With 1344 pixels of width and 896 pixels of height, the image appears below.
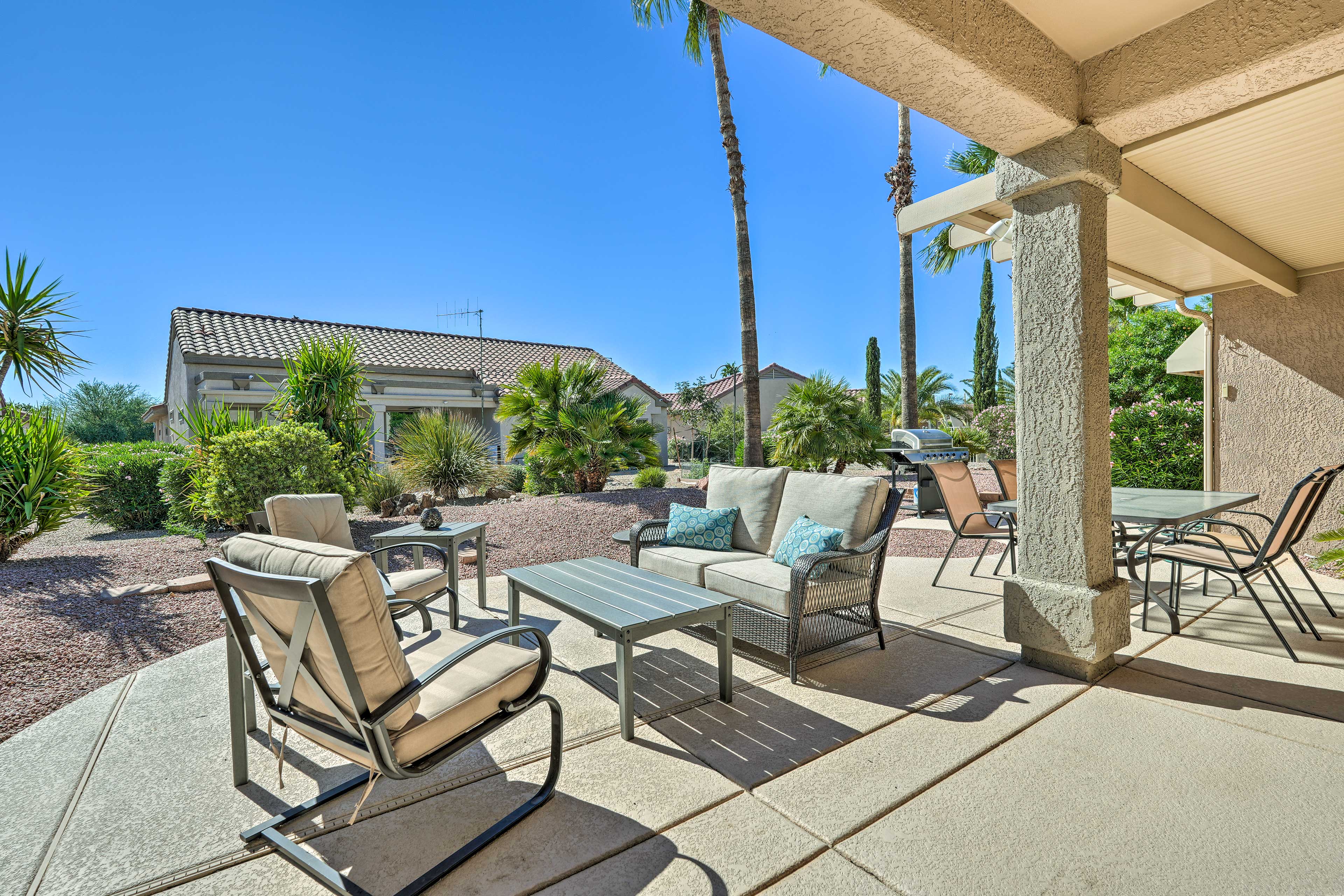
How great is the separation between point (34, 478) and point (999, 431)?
18586 mm

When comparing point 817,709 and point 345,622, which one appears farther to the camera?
point 817,709

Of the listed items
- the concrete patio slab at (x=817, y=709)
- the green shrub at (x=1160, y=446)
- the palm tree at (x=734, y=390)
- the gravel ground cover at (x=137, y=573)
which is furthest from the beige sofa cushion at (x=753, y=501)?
the palm tree at (x=734, y=390)

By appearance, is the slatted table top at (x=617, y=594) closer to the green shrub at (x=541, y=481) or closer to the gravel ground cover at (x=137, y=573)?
the gravel ground cover at (x=137, y=573)

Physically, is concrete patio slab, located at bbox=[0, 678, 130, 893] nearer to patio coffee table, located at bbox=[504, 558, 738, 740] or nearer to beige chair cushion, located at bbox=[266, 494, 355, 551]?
beige chair cushion, located at bbox=[266, 494, 355, 551]

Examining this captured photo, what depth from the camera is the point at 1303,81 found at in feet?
8.03

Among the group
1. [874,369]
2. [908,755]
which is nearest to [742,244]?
[908,755]

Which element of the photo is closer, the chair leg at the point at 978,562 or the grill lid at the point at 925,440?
the chair leg at the point at 978,562

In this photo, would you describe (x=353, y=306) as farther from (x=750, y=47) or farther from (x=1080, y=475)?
(x=1080, y=475)

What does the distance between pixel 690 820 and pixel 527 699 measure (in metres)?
0.67

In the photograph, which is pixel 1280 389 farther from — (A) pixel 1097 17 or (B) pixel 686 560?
(B) pixel 686 560

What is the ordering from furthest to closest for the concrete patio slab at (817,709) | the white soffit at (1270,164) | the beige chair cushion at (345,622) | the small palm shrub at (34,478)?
1. the small palm shrub at (34,478)
2. the white soffit at (1270,164)
3. the concrete patio slab at (817,709)
4. the beige chair cushion at (345,622)

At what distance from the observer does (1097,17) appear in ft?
8.58

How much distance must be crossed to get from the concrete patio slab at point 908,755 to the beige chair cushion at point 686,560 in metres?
1.49

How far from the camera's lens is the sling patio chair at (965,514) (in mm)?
4773
